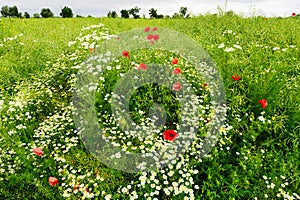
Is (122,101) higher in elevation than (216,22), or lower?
lower

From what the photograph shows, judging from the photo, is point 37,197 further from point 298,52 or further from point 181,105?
point 298,52

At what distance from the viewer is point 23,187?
2822 millimetres

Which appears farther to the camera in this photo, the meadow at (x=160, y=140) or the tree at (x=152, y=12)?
the tree at (x=152, y=12)

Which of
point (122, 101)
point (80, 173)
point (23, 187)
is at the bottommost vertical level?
point (23, 187)

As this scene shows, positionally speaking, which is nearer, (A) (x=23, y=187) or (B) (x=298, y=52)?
(A) (x=23, y=187)

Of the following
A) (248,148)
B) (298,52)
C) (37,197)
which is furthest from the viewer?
(298,52)

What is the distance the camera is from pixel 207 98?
141 inches

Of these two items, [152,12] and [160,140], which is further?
[152,12]

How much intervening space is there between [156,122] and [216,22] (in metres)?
5.65

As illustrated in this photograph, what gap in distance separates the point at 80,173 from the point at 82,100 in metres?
1.11

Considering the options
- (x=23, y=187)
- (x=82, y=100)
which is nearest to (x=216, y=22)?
(x=82, y=100)

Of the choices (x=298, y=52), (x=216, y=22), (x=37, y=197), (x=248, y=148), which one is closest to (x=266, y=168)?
(x=248, y=148)

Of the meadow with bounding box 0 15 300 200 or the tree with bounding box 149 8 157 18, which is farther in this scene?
the tree with bounding box 149 8 157 18

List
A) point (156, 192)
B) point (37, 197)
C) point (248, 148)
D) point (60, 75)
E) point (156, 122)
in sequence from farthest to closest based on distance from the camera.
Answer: point (60, 75) < point (156, 122) < point (248, 148) < point (37, 197) < point (156, 192)
